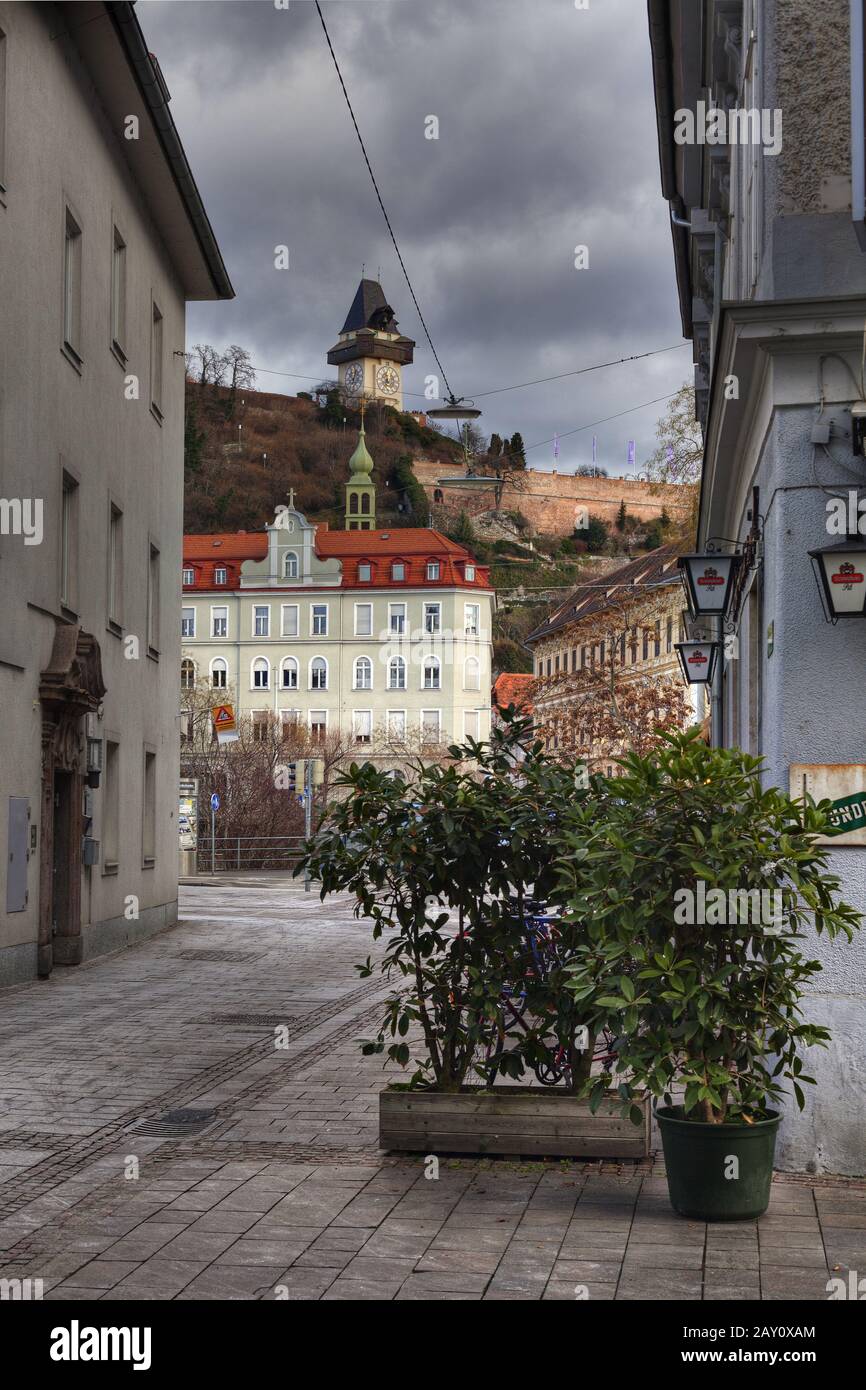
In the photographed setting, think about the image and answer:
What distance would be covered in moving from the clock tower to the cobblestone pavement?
→ 158607 mm

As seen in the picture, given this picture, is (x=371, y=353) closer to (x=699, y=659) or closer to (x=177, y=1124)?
(x=699, y=659)

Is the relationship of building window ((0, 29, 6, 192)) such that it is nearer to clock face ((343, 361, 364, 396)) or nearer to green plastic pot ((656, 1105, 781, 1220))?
green plastic pot ((656, 1105, 781, 1220))

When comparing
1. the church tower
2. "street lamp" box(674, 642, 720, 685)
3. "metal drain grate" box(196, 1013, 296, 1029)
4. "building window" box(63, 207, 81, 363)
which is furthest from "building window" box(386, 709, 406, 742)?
"metal drain grate" box(196, 1013, 296, 1029)

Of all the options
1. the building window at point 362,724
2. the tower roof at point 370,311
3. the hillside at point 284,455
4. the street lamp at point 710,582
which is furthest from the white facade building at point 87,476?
the tower roof at point 370,311

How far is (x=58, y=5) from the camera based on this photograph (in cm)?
1827

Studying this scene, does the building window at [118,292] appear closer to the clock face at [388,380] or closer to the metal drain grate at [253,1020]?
the metal drain grate at [253,1020]

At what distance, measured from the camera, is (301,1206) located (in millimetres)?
7238

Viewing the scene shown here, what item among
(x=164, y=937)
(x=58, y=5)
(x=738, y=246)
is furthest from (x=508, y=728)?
(x=164, y=937)

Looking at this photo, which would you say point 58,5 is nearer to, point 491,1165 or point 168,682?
point 168,682

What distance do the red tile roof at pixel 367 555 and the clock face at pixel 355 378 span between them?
236ft

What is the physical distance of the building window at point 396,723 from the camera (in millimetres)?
88000

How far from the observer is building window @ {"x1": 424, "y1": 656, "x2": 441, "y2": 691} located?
89000mm

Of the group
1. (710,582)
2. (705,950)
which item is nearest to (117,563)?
(710,582)

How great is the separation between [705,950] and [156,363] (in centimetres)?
2012
